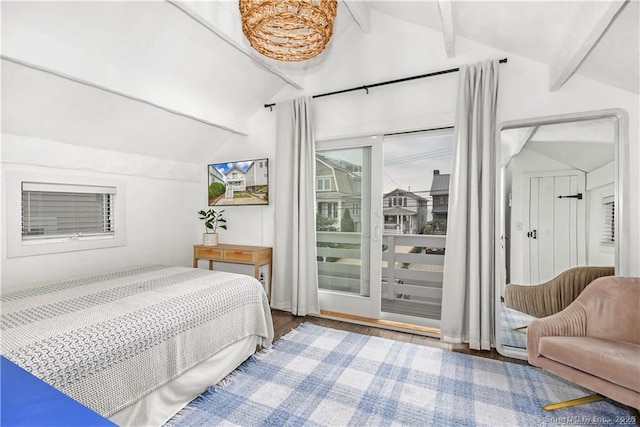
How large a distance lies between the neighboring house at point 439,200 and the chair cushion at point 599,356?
4.98ft

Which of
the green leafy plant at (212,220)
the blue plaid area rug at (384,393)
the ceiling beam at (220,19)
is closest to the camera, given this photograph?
the blue plaid area rug at (384,393)

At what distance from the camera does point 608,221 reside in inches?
94.1

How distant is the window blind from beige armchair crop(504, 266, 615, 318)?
389cm

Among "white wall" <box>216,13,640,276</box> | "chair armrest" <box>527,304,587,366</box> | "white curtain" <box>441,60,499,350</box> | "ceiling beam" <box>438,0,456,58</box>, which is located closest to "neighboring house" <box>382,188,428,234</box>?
"white curtain" <box>441,60,499,350</box>

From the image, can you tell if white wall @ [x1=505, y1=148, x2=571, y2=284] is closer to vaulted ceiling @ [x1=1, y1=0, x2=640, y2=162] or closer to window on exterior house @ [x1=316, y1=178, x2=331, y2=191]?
vaulted ceiling @ [x1=1, y1=0, x2=640, y2=162]

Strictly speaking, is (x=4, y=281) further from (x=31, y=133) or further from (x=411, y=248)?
(x=411, y=248)

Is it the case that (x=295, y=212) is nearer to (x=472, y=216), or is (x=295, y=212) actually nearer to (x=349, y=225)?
(x=349, y=225)

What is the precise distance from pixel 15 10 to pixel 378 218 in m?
3.05

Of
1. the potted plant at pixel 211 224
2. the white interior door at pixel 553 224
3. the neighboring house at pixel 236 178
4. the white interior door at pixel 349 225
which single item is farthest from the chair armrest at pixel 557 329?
the potted plant at pixel 211 224

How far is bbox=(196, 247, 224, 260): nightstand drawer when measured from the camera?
12.5ft

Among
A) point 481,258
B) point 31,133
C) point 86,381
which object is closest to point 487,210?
point 481,258

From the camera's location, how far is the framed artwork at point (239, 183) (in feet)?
12.5

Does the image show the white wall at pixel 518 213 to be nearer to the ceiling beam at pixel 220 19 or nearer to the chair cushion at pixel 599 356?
the chair cushion at pixel 599 356

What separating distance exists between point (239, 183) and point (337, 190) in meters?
1.24
